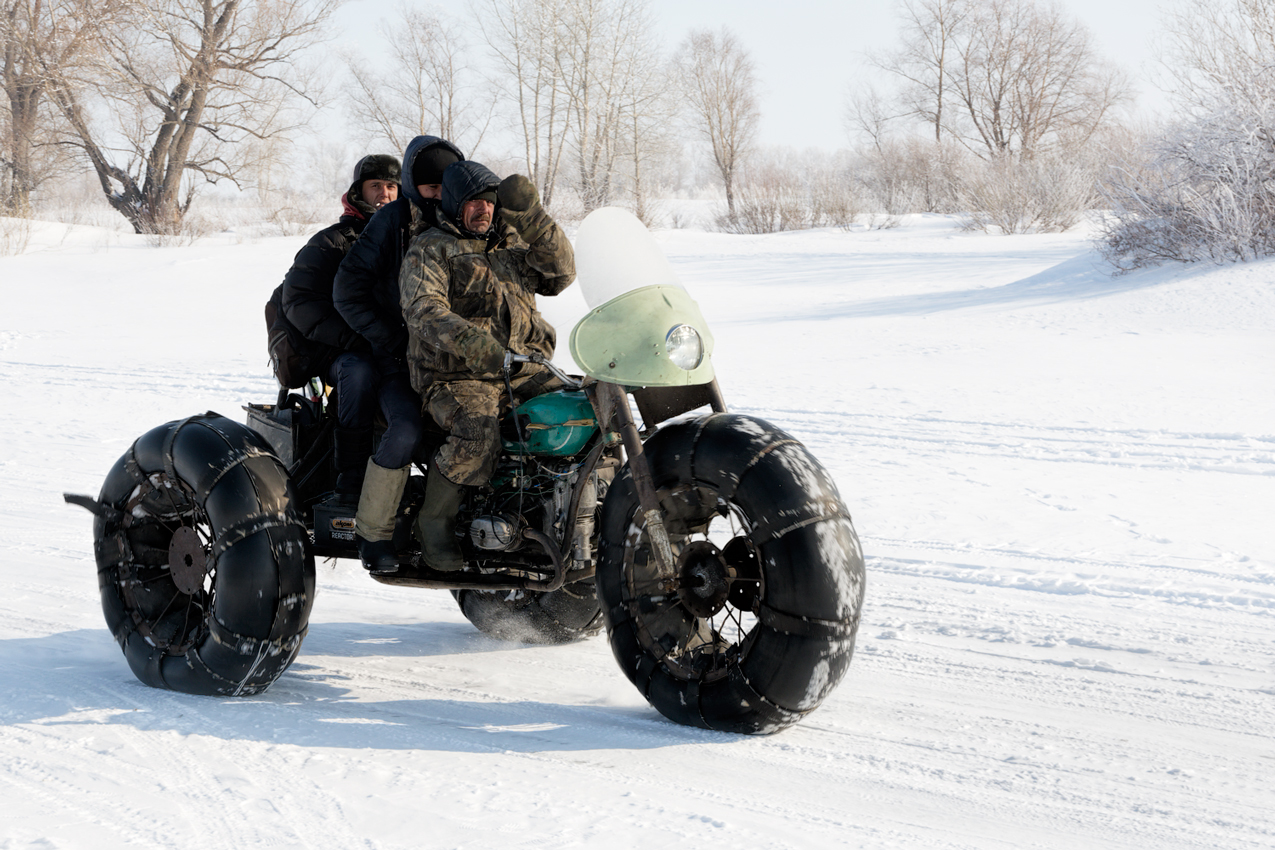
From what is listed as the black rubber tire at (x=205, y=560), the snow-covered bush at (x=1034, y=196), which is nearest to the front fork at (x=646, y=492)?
the black rubber tire at (x=205, y=560)

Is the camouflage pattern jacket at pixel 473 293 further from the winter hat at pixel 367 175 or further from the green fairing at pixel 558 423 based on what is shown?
the winter hat at pixel 367 175

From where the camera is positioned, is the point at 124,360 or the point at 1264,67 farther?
the point at 1264,67

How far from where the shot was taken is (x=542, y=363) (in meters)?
3.60

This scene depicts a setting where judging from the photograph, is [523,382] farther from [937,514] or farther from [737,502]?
[937,514]

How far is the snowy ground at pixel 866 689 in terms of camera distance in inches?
111

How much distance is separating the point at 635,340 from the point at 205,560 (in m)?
1.95

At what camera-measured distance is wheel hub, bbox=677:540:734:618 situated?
3336mm

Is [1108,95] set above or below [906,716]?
above

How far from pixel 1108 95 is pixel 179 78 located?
33548 mm

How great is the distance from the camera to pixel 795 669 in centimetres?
312

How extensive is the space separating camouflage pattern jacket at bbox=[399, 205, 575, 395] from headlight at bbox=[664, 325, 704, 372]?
0.68m

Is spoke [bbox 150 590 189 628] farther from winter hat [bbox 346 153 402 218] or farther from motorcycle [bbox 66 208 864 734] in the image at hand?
winter hat [bbox 346 153 402 218]

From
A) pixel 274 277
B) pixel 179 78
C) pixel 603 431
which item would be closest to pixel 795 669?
pixel 603 431

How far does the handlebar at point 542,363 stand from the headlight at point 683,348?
450mm
